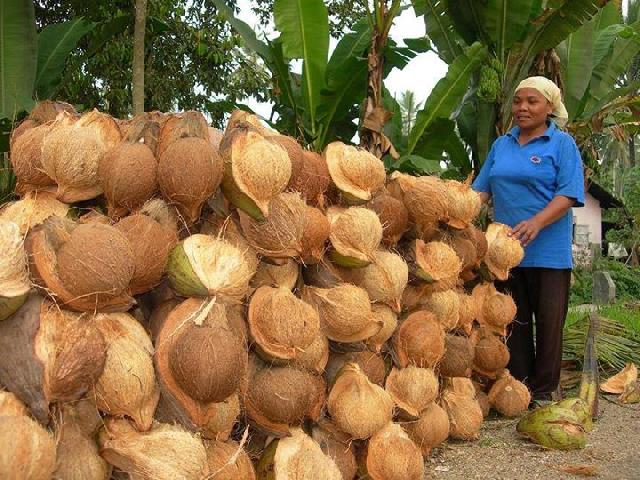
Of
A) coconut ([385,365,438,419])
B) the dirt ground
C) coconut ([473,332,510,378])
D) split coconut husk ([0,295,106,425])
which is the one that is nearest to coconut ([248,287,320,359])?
split coconut husk ([0,295,106,425])

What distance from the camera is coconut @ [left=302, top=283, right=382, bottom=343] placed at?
98.7 inches

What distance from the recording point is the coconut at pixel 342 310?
2506 millimetres

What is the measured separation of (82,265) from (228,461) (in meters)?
0.71

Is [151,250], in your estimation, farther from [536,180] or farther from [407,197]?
[536,180]

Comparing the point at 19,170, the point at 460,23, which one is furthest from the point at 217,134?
the point at 460,23

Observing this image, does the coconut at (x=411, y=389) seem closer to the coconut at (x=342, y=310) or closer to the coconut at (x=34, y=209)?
the coconut at (x=342, y=310)

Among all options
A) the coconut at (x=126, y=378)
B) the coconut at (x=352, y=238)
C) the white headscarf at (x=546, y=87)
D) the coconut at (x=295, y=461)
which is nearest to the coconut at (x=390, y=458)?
the coconut at (x=295, y=461)

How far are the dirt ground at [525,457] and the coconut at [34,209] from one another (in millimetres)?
2015

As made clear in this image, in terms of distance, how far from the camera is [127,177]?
82.0 inches

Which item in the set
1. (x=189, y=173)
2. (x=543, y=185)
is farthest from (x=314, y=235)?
(x=543, y=185)

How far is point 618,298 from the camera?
14422 millimetres

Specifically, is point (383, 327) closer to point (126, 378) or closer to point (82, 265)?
point (126, 378)

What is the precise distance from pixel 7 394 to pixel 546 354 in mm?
3459

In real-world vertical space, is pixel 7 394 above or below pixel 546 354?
above
